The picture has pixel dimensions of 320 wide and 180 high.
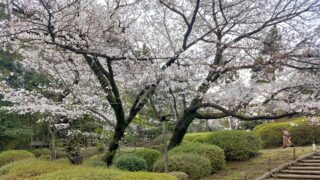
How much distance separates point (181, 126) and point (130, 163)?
2.05 m

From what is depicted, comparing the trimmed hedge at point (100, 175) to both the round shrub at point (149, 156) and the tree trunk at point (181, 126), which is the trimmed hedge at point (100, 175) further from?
the round shrub at point (149, 156)

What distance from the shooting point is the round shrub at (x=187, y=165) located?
33.3 feet

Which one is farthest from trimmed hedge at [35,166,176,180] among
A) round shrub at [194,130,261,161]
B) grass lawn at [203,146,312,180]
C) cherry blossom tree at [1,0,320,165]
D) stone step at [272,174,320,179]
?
round shrub at [194,130,261,161]

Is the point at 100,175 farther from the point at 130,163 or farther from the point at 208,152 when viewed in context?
the point at 208,152

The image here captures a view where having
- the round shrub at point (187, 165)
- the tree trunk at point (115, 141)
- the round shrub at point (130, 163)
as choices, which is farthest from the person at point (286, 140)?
the tree trunk at point (115, 141)

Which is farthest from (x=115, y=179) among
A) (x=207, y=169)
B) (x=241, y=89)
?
(x=241, y=89)

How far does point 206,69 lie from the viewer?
10812 millimetres

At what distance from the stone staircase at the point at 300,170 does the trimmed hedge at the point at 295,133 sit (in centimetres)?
407

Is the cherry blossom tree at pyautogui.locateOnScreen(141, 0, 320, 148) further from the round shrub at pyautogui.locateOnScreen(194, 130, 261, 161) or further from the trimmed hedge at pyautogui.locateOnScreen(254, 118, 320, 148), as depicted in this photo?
the trimmed hedge at pyautogui.locateOnScreen(254, 118, 320, 148)

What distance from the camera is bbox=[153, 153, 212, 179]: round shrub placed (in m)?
10.2

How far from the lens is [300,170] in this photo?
11.3m

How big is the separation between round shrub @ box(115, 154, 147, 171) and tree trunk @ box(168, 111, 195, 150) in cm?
115

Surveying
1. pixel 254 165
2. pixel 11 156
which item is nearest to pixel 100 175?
pixel 254 165

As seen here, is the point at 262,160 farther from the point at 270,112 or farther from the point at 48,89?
the point at 48,89
